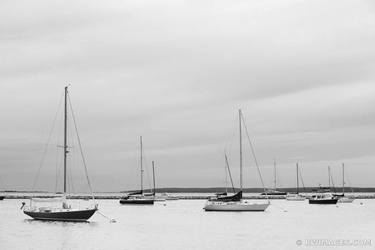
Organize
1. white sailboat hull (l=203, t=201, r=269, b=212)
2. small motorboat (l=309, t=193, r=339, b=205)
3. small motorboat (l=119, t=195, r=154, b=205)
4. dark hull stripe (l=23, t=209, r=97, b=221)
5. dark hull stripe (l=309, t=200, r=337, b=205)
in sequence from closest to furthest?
1. dark hull stripe (l=23, t=209, r=97, b=221)
2. white sailboat hull (l=203, t=201, r=269, b=212)
3. small motorboat (l=119, t=195, r=154, b=205)
4. small motorboat (l=309, t=193, r=339, b=205)
5. dark hull stripe (l=309, t=200, r=337, b=205)

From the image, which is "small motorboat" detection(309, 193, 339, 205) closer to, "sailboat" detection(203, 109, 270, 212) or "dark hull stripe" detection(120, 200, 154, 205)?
"dark hull stripe" detection(120, 200, 154, 205)

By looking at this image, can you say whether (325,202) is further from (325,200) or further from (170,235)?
(170,235)

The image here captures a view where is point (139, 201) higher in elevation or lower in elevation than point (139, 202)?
higher

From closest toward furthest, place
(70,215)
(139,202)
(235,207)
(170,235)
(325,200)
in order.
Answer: (170,235)
(70,215)
(235,207)
(139,202)
(325,200)

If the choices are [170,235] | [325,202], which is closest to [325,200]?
[325,202]

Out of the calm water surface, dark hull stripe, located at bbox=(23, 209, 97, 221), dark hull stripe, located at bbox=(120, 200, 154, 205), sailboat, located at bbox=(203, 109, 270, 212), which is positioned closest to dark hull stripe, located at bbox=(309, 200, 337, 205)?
dark hull stripe, located at bbox=(120, 200, 154, 205)

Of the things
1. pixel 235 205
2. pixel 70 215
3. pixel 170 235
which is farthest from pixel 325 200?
pixel 170 235

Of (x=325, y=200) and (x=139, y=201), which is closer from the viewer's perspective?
(x=139, y=201)

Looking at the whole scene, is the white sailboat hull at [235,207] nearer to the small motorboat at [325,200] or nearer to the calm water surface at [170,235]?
the calm water surface at [170,235]

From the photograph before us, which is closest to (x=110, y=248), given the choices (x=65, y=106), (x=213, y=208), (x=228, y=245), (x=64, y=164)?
(x=228, y=245)

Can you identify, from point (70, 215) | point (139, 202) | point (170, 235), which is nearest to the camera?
point (170, 235)

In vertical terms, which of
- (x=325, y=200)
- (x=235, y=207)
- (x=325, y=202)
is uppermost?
(x=235, y=207)

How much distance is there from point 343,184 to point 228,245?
141670mm

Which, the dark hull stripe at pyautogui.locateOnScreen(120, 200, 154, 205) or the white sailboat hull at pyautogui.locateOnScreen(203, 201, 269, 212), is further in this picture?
the dark hull stripe at pyautogui.locateOnScreen(120, 200, 154, 205)
